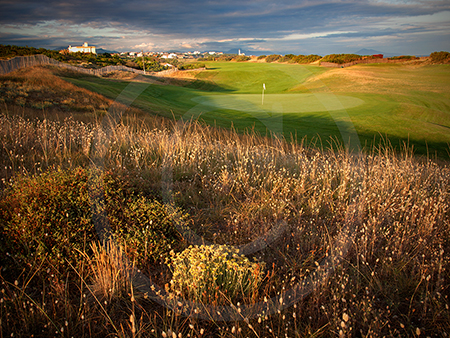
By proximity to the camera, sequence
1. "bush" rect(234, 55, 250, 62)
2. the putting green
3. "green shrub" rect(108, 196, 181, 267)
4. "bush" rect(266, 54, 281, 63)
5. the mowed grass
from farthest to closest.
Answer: "bush" rect(234, 55, 250, 62), "bush" rect(266, 54, 281, 63), the putting green, the mowed grass, "green shrub" rect(108, 196, 181, 267)

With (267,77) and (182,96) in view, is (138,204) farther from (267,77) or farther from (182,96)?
(267,77)

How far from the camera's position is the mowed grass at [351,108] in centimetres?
1619

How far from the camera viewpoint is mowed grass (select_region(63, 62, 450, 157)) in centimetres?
1619

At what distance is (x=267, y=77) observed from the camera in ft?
169

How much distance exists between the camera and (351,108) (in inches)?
831

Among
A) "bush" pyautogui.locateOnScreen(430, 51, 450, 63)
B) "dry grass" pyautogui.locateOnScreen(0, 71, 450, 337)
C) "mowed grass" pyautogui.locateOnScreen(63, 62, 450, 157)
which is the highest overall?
"bush" pyautogui.locateOnScreen(430, 51, 450, 63)

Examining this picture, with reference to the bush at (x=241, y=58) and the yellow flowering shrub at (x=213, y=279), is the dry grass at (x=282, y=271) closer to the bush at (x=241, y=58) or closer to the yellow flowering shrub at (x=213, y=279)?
the yellow flowering shrub at (x=213, y=279)

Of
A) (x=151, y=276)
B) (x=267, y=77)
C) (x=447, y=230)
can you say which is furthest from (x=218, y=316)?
(x=267, y=77)

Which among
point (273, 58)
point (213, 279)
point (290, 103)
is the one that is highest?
point (273, 58)

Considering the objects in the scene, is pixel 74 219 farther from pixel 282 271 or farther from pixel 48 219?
pixel 282 271

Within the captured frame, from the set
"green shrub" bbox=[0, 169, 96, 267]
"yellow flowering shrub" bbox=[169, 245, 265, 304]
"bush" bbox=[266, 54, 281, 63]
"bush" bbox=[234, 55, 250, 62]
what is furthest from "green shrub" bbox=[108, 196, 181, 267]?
"bush" bbox=[234, 55, 250, 62]

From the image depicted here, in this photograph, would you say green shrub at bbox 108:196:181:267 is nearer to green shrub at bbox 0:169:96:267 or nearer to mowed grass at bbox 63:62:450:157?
green shrub at bbox 0:169:96:267

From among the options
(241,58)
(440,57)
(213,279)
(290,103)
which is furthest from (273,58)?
(213,279)

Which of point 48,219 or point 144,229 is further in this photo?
point 144,229
